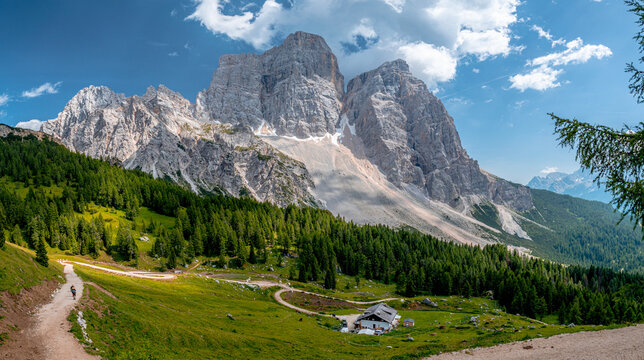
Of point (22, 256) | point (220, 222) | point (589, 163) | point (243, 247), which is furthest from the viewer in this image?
point (220, 222)

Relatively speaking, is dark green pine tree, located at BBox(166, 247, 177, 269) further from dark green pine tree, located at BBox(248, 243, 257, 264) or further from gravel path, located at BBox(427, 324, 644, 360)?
gravel path, located at BBox(427, 324, 644, 360)

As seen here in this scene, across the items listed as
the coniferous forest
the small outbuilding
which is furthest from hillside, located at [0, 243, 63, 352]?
the coniferous forest

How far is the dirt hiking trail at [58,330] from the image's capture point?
2293cm

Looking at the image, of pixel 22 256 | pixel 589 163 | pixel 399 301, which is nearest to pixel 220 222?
pixel 399 301

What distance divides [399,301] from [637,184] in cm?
8178

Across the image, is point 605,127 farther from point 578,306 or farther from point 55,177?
point 55,177

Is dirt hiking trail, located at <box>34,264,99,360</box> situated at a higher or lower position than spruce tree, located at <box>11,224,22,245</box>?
higher

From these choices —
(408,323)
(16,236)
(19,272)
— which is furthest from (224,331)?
(16,236)

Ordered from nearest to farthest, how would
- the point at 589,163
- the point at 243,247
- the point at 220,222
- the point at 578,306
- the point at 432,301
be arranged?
1. the point at 589,163
2. the point at 578,306
3. the point at 432,301
4. the point at 243,247
5. the point at 220,222

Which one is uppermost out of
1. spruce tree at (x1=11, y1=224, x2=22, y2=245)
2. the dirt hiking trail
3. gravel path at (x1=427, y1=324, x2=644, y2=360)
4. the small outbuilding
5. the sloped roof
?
gravel path at (x1=427, y1=324, x2=644, y2=360)

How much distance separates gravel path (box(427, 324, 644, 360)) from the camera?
2491 cm

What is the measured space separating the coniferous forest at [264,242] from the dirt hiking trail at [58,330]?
7049 centimetres

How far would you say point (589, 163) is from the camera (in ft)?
48.5

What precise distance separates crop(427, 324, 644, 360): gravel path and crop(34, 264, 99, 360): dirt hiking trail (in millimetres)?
29892
